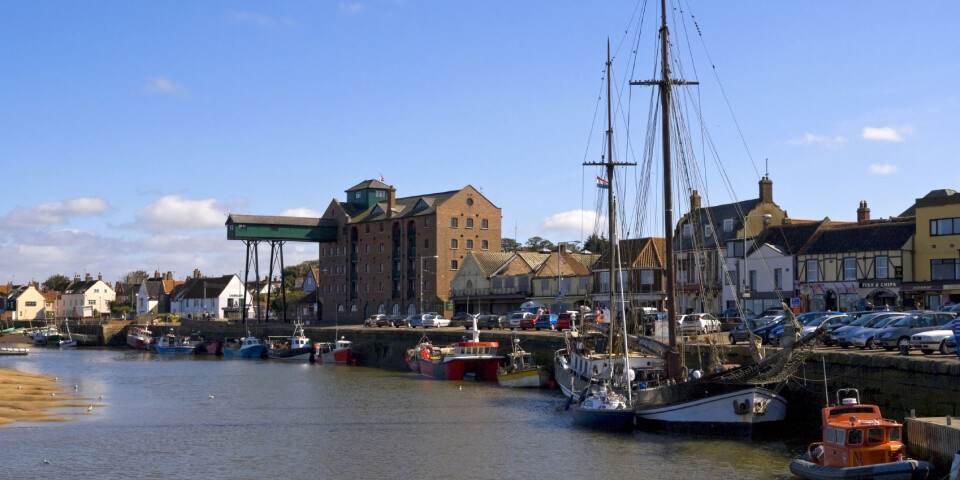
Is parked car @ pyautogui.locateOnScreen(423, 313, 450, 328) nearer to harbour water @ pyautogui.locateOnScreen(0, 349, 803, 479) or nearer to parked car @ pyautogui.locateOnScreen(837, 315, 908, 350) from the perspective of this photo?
harbour water @ pyautogui.locateOnScreen(0, 349, 803, 479)

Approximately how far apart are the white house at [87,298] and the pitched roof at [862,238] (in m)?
149

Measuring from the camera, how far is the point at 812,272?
67812 millimetres

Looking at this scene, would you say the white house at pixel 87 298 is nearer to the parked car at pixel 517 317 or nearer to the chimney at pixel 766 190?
the parked car at pixel 517 317

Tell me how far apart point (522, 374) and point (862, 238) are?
27643mm

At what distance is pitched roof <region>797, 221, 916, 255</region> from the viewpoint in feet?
205

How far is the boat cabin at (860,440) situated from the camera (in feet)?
78.9

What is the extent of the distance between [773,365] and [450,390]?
26.0 metres

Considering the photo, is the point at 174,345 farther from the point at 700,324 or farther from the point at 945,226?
the point at 945,226

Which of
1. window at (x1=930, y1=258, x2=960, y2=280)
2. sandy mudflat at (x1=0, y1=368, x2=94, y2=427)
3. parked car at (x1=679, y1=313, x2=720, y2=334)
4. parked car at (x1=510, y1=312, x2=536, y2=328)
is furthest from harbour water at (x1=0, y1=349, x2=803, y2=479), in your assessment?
window at (x1=930, y1=258, x2=960, y2=280)

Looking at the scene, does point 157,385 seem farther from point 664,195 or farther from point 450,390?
point 664,195

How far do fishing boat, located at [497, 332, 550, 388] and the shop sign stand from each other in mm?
23642

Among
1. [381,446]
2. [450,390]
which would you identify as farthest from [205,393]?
[381,446]

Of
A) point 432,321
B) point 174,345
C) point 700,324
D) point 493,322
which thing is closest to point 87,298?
point 174,345

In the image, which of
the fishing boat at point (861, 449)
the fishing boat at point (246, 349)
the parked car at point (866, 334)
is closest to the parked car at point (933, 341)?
the parked car at point (866, 334)
